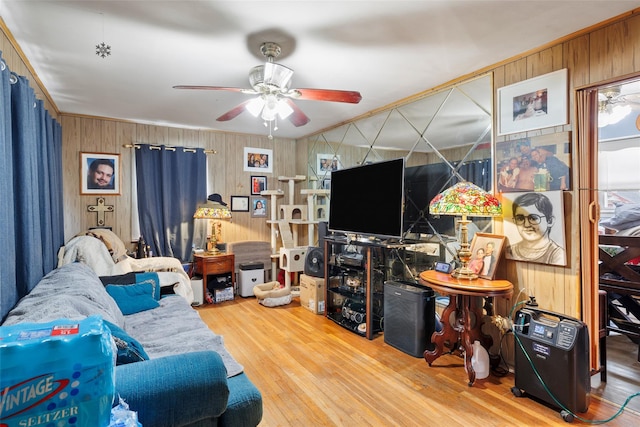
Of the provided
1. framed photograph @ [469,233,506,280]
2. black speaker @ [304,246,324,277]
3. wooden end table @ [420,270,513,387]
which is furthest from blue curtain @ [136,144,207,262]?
framed photograph @ [469,233,506,280]

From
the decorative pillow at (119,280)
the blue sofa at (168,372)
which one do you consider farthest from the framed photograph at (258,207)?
the blue sofa at (168,372)

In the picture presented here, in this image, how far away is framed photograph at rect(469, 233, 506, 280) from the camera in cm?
253

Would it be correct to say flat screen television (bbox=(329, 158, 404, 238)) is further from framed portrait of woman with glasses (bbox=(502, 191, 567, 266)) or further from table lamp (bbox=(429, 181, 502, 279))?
framed portrait of woman with glasses (bbox=(502, 191, 567, 266))

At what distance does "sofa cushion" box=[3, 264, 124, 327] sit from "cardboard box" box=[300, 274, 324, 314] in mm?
2171

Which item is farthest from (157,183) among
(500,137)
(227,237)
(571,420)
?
(571,420)

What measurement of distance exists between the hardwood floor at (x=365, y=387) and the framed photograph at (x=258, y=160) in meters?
2.64

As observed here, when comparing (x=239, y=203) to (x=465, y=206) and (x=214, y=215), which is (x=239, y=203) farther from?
(x=465, y=206)

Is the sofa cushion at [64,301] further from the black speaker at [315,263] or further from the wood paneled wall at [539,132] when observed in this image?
the black speaker at [315,263]

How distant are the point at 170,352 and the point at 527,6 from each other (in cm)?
288

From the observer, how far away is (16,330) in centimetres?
95

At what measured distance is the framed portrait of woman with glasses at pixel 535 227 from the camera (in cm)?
228

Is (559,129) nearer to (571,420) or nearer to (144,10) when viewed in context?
(571,420)

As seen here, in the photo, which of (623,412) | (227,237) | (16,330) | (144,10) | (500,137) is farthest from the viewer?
(227,237)

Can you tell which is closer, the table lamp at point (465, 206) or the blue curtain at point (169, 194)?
the table lamp at point (465, 206)
